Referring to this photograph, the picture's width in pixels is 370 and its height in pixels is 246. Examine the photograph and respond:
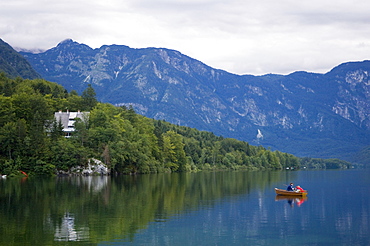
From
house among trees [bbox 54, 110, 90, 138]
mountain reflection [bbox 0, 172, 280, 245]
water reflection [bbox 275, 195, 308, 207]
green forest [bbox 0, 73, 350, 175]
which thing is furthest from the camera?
house among trees [bbox 54, 110, 90, 138]

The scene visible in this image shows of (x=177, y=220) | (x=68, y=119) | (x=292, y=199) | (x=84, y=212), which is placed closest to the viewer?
(x=177, y=220)

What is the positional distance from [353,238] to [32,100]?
3757 inches

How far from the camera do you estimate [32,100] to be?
381ft

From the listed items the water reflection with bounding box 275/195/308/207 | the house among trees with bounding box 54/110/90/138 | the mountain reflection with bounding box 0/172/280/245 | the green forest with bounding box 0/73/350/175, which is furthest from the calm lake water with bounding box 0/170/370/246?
the house among trees with bounding box 54/110/90/138

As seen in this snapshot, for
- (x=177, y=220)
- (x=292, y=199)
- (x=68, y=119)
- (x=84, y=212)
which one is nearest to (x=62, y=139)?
(x=68, y=119)

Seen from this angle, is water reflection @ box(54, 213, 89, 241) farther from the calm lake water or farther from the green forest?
the green forest

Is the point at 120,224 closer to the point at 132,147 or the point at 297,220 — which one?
the point at 297,220

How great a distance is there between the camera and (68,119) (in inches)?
5246

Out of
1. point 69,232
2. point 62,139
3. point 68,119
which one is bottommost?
point 69,232

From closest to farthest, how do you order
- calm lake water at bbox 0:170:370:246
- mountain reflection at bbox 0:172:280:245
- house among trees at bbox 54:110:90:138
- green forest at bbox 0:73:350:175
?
calm lake water at bbox 0:170:370:246, mountain reflection at bbox 0:172:280:245, green forest at bbox 0:73:350:175, house among trees at bbox 54:110:90:138

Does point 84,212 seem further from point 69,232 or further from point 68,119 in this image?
point 68,119

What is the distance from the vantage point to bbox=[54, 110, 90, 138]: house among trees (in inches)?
5143

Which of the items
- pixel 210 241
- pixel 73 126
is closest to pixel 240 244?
pixel 210 241

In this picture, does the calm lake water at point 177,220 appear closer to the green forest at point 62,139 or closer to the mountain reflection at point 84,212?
the mountain reflection at point 84,212
